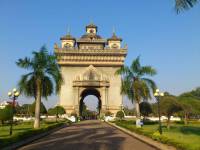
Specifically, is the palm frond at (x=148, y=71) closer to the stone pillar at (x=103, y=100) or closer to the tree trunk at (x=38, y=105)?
the tree trunk at (x=38, y=105)

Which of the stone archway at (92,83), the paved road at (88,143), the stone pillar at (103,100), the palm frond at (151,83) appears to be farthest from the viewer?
the stone archway at (92,83)

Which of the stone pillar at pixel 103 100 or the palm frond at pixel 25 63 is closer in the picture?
the palm frond at pixel 25 63

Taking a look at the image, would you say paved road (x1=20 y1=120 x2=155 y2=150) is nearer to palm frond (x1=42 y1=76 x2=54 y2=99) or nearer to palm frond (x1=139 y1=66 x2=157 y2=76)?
palm frond (x1=42 y1=76 x2=54 y2=99)

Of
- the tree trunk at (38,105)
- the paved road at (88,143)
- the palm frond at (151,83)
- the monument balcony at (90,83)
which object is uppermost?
the monument balcony at (90,83)

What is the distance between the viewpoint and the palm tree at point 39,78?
2977 centimetres

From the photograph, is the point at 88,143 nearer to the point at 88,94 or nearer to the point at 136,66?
the point at 136,66

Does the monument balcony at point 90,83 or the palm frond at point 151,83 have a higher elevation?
the monument balcony at point 90,83

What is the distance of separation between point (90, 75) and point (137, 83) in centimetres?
3737

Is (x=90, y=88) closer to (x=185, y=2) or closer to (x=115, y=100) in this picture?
(x=115, y=100)

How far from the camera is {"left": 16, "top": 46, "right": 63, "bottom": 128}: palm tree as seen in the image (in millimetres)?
29766

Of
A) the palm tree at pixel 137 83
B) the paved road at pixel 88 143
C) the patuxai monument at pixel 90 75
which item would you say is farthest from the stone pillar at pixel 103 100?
the paved road at pixel 88 143

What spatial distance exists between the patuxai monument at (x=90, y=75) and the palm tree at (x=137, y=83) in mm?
35330

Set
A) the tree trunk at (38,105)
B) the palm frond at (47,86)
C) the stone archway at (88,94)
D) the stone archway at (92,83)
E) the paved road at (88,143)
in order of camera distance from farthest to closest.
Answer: the stone archway at (88,94) < the stone archway at (92,83) < the palm frond at (47,86) < the tree trunk at (38,105) < the paved road at (88,143)

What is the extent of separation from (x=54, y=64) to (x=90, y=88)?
4024 cm
